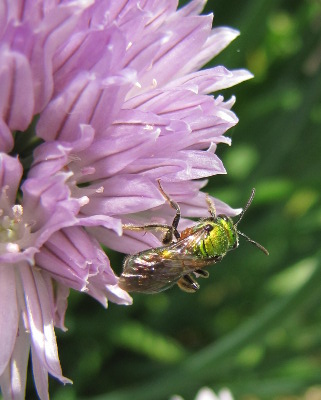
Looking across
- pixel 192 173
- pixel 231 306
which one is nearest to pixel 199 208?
pixel 192 173

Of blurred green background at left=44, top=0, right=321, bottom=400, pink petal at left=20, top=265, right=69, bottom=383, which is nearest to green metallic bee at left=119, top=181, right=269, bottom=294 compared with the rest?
pink petal at left=20, top=265, right=69, bottom=383

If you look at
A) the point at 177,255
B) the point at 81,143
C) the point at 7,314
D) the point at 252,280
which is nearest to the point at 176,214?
the point at 177,255

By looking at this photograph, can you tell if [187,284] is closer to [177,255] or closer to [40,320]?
[177,255]

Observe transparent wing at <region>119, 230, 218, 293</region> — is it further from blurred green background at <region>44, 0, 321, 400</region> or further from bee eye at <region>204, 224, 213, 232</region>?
blurred green background at <region>44, 0, 321, 400</region>

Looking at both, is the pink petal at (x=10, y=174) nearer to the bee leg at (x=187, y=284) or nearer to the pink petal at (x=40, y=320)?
the pink petal at (x=40, y=320)

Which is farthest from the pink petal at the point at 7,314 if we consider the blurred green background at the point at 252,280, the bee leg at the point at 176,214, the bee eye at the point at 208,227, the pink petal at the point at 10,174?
the blurred green background at the point at 252,280

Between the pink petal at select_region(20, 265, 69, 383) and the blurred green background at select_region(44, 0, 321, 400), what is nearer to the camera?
the pink petal at select_region(20, 265, 69, 383)

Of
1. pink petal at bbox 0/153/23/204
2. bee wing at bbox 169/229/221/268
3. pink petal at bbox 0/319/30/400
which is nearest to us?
pink petal at bbox 0/153/23/204
